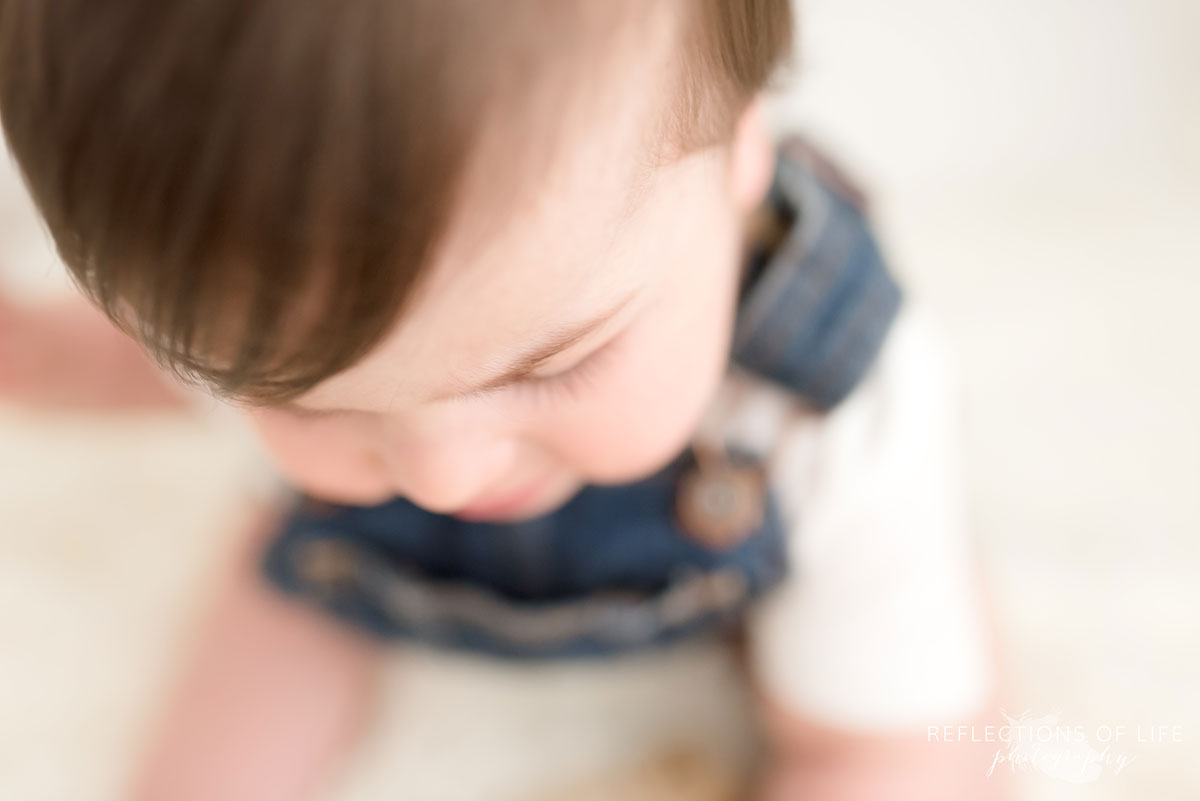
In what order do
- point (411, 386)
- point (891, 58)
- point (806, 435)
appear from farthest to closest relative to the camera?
point (891, 58) → point (806, 435) → point (411, 386)

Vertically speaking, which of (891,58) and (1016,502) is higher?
(891,58)

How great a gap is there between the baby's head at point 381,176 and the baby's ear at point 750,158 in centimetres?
3

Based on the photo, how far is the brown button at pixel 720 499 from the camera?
0.46 m

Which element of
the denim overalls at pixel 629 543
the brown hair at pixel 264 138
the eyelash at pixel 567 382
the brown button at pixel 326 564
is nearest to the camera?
the brown hair at pixel 264 138

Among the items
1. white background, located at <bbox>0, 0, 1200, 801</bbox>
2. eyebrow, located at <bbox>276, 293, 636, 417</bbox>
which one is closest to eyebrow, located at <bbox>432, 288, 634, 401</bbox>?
eyebrow, located at <bbox>276, 293, 636, 417</bbox>

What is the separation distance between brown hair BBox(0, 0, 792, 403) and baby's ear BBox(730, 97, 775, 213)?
0.30ft

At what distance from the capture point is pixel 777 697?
1.61ft

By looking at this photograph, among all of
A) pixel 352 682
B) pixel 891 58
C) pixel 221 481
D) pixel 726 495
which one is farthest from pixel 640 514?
pixel 891 58

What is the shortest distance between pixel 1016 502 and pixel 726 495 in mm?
225

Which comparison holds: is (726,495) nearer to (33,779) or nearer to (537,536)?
(537,536)

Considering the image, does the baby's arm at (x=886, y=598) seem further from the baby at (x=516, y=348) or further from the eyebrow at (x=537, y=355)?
the eyebrow at (x=537, y=355)

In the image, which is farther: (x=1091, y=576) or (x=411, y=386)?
(x=1091, y=576)

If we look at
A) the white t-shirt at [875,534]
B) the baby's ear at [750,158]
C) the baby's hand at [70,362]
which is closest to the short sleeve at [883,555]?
the white t-shirt at [875,534]

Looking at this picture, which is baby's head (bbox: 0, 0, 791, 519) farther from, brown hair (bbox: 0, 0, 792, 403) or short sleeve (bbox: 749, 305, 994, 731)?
short sleeve (bbox: 749, 305, 994, 731)
